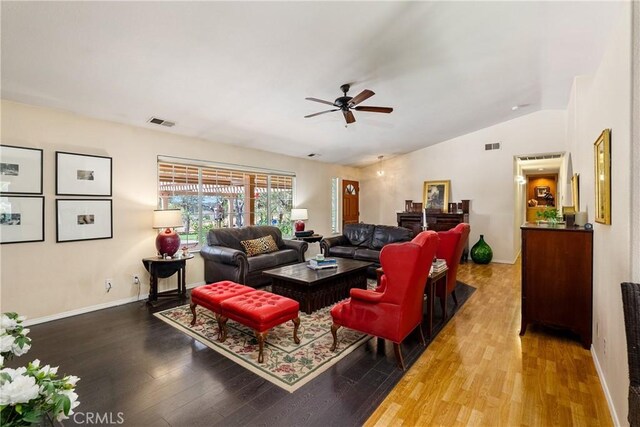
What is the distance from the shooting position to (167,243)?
423 centimetres

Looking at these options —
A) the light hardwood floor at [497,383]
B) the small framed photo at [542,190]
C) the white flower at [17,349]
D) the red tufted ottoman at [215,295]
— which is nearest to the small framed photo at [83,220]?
the red tufted ottoman at [215,295]

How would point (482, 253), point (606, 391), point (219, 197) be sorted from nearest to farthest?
point (606, 391)
point (219, 197)
point (482, 253)

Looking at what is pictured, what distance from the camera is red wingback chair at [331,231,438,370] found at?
2355mm

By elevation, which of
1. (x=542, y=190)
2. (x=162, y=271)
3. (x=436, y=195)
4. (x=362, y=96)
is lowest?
(x=162, y=271)

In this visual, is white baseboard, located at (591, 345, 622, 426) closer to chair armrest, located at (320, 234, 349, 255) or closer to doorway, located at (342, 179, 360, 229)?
chair armrest, located at (320, 234, 349, 255)

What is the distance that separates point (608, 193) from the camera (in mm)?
2098

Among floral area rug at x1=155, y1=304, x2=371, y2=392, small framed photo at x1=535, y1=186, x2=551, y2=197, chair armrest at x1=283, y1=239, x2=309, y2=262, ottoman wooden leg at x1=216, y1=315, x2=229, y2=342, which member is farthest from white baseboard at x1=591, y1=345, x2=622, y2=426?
small framed photo at x1=535, y1=186, x2=551, y2=197

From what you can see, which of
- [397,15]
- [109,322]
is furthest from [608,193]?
[109,322]

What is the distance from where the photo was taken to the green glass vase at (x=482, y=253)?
6.79 meters

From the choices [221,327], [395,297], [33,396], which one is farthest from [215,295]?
[33,396]

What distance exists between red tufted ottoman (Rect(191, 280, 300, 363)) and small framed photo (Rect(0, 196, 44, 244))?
2085 millimetres

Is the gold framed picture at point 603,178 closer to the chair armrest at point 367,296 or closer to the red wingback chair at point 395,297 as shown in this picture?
the red wingback chair at point 395,297

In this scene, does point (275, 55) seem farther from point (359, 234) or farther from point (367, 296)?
point (359, 234)

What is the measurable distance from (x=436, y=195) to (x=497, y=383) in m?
5.96
